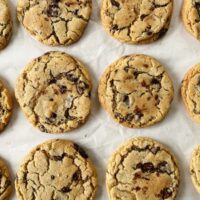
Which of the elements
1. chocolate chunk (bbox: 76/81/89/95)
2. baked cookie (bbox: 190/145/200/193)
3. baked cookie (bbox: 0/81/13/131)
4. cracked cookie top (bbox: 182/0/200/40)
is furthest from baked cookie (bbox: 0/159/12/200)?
cracked cookie top (bbox: 182/0/200/40)

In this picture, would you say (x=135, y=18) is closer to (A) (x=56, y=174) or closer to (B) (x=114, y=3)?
(B) (x=114, y=3)

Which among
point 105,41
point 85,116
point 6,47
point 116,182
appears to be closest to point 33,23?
point 6,47

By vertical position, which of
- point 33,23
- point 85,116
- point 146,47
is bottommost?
point 85,116

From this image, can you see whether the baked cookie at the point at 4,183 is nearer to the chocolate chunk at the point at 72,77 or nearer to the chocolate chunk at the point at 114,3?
the chocolate chunk at the point at 72,77

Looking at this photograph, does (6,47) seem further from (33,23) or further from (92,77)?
(92,77)

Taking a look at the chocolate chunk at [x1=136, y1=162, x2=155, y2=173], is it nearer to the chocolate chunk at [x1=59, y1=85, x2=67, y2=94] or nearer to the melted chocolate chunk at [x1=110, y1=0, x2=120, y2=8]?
the chocolate chunk at [x1=59, y1=85, x2=67, y2=94]

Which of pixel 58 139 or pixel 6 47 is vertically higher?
pixel 6 47
